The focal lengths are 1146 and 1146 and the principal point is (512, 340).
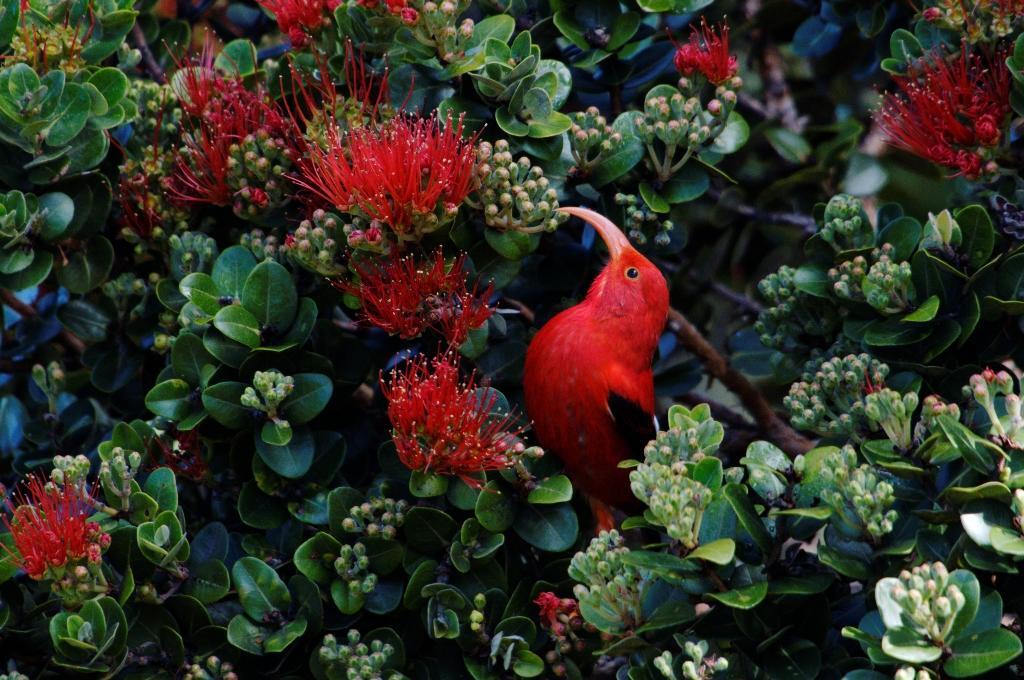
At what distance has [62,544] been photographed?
2.22m

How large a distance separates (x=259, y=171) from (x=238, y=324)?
382 mm

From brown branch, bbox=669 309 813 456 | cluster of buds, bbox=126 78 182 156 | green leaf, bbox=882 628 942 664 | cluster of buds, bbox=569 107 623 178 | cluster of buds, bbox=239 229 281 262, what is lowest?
brown branch, bbox=669 309 813 456

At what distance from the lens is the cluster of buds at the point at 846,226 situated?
2736 millimetres

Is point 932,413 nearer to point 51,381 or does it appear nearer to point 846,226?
point 846,226

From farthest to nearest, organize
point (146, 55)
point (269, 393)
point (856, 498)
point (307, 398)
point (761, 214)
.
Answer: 1. point (761, 214)
2. point (146, 55)
3. point (307, 398)
4. point (269, 393)
5. point (856, 498)

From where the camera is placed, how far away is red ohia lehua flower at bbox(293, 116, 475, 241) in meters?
2.35

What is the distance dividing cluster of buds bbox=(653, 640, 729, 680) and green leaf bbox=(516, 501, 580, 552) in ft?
1.71

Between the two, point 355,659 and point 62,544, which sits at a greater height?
point 62,544

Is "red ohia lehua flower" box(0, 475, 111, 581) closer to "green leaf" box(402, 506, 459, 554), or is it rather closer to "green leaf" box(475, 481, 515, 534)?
"green leaf" box(402, 506, 459, 554)

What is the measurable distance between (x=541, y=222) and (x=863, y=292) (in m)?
0.75

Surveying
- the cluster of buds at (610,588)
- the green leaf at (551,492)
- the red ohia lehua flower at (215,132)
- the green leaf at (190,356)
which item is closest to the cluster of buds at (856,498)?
the cluster of buds at (610,588)

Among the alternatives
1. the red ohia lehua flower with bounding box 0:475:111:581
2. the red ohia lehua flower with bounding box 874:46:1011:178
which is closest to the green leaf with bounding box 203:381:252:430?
the red ohia lehua flower with bounding box 0:475:111:581

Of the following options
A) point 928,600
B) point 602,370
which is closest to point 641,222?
point 602,370

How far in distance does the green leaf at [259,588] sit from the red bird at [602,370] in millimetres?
742
